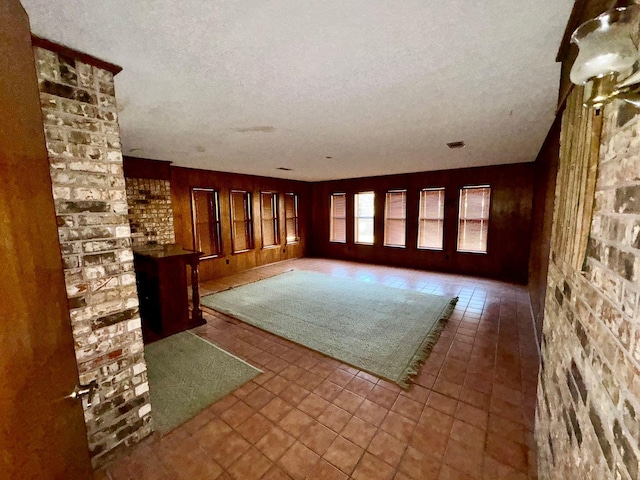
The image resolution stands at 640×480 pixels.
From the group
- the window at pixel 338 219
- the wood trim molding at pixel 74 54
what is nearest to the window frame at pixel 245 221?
the window at pixel 338 219

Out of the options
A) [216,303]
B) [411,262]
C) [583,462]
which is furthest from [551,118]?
[216,303]

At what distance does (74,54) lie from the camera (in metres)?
1.47

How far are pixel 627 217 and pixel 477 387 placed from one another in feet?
7.14

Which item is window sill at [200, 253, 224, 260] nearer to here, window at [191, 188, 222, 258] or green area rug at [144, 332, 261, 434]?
window at [191, 188, 222, 258]

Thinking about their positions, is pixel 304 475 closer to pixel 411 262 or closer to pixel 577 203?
pixel 577 203

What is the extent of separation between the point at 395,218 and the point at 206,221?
473 centimetres

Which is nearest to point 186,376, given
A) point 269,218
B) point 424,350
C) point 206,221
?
point 424,350

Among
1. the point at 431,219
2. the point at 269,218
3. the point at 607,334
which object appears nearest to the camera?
the point at 607,334

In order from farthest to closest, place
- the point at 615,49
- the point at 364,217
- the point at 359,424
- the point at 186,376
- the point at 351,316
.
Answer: the point at 364,217 < the point at 351,316 < the point at 186,376 < the point at 359,424 < the point at 615,49

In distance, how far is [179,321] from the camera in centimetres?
340

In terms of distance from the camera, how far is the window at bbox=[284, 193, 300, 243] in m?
7.75

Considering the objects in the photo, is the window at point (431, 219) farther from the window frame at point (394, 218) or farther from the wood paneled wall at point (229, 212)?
the wood paneled wall at point (229, 212)

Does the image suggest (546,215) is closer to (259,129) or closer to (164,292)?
(259,129)

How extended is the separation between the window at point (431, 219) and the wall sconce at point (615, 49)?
19.6 feet
